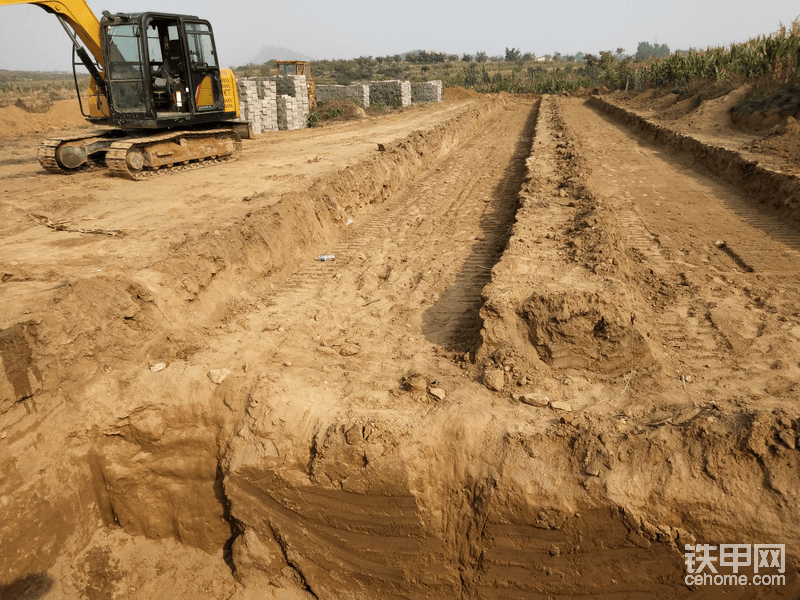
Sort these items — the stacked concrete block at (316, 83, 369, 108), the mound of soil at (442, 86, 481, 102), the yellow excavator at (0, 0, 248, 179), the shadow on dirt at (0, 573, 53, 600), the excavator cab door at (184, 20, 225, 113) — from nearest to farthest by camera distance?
the shadow on dirt at (0, 573, 53, 600) < the yellow excavator at (0, 0, 248, 179) < the excavator cab door at (184, 20, 225, 113) < the stacked concrete block at (316, 83, 369, 108) < the mound of soil at (442, 86, 481, 102)

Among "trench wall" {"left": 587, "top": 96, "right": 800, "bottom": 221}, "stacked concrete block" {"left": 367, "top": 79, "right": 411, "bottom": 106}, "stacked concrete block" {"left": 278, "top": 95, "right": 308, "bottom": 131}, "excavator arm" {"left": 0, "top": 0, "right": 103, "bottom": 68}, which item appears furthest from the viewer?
"stacked concrete block" {"left": 367, "top": 79, "right": 411, "bottom": 106}

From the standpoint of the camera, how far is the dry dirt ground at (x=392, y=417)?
3320 mm

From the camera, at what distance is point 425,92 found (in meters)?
34.6

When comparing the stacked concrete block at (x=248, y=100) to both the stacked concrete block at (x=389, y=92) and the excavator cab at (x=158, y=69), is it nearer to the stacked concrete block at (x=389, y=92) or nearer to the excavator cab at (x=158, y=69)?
the excavator cab at (x=158, y=69)

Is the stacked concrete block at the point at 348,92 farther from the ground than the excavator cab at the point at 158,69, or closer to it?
closer to it

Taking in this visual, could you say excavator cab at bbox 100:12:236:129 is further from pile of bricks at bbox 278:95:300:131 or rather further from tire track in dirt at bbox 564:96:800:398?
pile of bricks at bbox 278:95:300:131

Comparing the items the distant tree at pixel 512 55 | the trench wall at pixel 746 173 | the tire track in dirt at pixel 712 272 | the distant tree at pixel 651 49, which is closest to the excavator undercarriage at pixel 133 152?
the tire track in dirt at pixel 712 272

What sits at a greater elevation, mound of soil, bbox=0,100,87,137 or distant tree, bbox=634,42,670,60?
distant tree, bbox=634,42,670,60

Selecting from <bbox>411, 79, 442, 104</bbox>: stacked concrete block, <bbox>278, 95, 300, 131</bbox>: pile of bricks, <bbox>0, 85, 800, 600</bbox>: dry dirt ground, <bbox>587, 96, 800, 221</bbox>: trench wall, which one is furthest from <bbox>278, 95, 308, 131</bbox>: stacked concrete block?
<bbox>0, 85, 800, 600</bbox>: dry dirt ground

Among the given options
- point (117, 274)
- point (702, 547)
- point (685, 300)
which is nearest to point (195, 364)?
point (117, 274)

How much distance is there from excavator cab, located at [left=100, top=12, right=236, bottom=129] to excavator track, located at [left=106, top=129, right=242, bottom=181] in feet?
1.10

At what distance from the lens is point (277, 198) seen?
8648 millimetres

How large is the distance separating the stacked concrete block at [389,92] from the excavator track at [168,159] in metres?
19.9

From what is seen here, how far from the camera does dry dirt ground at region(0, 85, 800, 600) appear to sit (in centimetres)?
332
